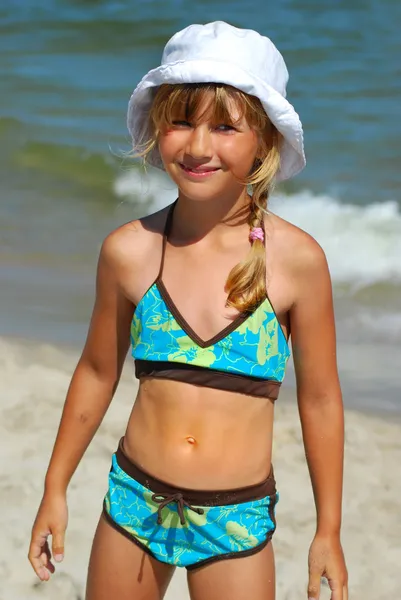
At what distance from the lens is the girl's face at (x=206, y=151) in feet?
8.10

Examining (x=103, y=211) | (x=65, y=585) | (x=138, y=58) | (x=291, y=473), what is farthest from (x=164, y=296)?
(x=138, y=58)

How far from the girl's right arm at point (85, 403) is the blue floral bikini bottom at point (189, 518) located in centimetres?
18

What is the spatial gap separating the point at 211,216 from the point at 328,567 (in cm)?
89

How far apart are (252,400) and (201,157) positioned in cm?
58

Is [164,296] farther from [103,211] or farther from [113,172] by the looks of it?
[113,172]

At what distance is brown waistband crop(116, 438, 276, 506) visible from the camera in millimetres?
2518

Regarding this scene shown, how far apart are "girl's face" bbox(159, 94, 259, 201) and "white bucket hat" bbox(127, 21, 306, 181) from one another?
60 mm

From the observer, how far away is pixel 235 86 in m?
2.45

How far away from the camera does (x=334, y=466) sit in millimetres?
2604

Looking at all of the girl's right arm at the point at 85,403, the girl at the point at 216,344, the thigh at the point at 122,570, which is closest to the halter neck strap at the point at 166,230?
the girl at the point at 216,344

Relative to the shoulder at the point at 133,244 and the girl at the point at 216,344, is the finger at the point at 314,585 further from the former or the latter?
the shoulder at the point at 133,244

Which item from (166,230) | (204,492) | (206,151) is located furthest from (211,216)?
(204,492)

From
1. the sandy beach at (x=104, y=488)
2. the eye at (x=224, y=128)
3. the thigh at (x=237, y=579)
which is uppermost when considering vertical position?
the eye at (x=224, y=128)

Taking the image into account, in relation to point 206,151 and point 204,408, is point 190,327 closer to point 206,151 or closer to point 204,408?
point 204,408
